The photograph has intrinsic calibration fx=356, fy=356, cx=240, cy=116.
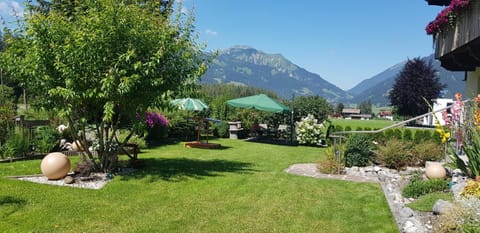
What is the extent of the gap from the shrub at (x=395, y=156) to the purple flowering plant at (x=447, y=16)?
3202 millimetres

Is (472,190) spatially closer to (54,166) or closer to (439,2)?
(54,166)

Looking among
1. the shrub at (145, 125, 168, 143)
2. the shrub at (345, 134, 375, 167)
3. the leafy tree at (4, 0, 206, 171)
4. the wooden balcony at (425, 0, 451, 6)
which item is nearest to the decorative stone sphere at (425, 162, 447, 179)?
the shrub at (345, 134, 375, 167)

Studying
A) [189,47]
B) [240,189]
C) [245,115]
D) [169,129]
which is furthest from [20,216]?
[245,115]

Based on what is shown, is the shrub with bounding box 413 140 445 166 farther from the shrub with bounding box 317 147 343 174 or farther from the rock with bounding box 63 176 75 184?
the rock with bounding box 63 176 75 184

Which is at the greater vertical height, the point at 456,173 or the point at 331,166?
the point at 456,173

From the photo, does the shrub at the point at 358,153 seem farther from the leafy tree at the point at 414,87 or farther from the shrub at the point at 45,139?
the leafy tree at the point at 414,87

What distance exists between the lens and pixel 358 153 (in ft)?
31.1

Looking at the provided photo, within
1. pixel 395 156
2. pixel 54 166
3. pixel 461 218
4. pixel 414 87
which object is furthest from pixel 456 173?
pixel 414 87

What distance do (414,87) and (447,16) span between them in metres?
35.8

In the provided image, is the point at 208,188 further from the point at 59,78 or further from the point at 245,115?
the point at 245,115

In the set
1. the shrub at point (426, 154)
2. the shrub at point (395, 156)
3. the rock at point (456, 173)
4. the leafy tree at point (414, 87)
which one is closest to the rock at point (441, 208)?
the rock at point (456, 173)

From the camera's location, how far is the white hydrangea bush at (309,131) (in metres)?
16.1

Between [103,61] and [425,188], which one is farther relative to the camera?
[103,61]

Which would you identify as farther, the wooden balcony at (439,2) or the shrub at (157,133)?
the shrub at (157,133)
